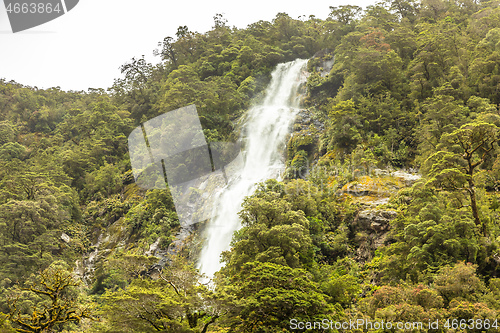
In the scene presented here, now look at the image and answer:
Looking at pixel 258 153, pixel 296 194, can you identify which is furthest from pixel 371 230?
pixel 258 153

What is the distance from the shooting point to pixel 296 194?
1762 cm

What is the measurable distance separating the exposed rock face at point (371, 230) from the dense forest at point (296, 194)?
2.3 inches

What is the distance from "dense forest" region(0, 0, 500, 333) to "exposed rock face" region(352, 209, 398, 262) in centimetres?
6

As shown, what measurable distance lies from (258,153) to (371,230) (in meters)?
13.6

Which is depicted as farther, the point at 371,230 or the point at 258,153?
the point at 258,153

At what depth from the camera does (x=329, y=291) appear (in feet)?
41.4

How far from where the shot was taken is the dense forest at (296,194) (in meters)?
10.0

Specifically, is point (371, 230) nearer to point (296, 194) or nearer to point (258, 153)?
point (296, 194)

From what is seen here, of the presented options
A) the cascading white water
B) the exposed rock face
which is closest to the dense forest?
the exposed rock face

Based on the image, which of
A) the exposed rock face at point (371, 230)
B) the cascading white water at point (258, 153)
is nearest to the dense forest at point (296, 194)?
the exposed rock face at point (371, 230)

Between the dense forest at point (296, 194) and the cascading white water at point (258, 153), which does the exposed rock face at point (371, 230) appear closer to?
the dense forest at point (296, 194)

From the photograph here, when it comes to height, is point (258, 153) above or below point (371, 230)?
above

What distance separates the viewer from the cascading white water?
22188mm

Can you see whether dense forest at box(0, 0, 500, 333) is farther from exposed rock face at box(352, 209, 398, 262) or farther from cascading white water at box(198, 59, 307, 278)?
cascading white water at box(198, 59, 307, 278)
